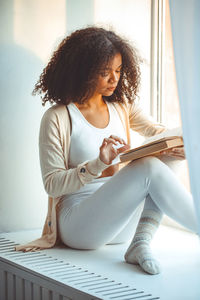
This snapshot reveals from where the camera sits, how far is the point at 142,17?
2906mm

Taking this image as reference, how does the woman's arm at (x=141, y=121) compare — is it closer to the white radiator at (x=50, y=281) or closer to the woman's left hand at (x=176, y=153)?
the woman's left hand at (x=176, y=153)

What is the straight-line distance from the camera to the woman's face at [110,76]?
2.00 meters

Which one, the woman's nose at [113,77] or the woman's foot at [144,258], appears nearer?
the woman's foot at [144,258]

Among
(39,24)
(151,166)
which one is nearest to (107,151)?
(151,166)

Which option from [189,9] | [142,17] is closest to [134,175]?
[189,9]

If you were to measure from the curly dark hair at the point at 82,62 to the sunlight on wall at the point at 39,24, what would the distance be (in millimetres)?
417

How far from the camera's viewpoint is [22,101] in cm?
250

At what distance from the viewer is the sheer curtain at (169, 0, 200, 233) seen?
120 centimetres

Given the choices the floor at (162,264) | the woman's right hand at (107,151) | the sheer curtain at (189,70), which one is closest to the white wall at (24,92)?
the floor at (162,264)

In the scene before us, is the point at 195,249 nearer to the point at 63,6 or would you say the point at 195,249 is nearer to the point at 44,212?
the point at 44,212

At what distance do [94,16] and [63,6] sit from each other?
204 millimetres

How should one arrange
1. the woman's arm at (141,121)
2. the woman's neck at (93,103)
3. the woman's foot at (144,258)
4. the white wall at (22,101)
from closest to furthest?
the woman's foot at (144,258) → the woman's neck at (93,103) → the woman's arm at (141,121) → the white wall at (22,101)

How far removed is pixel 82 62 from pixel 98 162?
461 millimetres

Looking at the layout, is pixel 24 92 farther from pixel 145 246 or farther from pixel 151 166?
pixel 145 246
